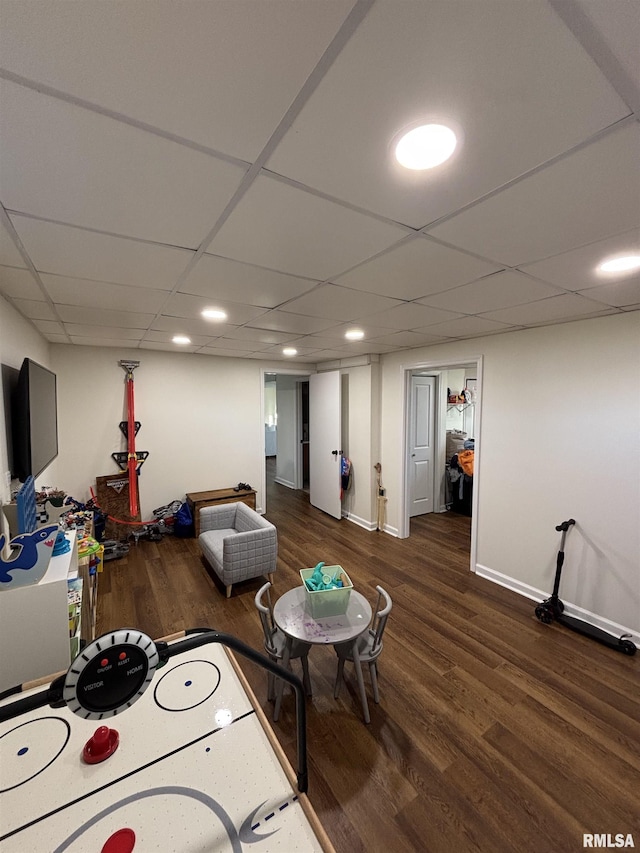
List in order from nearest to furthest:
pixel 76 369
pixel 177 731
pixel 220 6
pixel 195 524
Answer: pixel 220 6 < pixel 177 731 < pixel 76 369 < pixel 195 524

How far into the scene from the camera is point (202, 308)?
2395 mm

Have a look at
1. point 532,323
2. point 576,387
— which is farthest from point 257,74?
point 576,387

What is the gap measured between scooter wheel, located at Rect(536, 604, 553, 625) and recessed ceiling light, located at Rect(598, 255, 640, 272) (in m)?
2.55

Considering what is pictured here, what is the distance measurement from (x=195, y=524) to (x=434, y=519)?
11.3 feet

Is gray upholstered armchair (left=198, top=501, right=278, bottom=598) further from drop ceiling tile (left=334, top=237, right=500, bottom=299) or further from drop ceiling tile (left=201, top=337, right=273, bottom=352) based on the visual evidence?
drop ceiling tile (left=334, top=237, right=500, bottom=299)

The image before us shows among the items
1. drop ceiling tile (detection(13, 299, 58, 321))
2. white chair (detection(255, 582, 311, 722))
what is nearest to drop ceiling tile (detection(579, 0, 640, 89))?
white chair (detection(255, 582, 311, 722))

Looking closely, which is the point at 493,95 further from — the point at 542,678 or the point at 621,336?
the point at 542,678

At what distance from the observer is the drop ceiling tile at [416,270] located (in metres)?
1.48

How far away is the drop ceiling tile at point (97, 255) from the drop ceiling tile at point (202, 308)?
27 cm

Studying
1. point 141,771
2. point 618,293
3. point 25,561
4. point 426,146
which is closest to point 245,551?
point 25,561

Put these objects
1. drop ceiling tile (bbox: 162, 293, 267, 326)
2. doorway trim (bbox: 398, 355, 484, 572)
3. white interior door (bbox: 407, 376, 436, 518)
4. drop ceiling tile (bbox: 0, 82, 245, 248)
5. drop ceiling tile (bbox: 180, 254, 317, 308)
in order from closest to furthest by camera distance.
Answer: drop ceiling tile (bbox: 0, 82, 245, 248), drop ceiling tile (bbox: 180, 254, 317, 308), drop ceiling tile (bbox: 162, 293, 267, 326), doorway trim (bbox: 398, 355, 484, 572), white interior door (bbox: 407, 376, 436, 518)

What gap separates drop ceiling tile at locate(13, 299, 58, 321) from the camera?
2.26m

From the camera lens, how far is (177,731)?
1.02m

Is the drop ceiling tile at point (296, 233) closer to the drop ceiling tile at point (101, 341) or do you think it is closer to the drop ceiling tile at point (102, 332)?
the drop ceiling tile at point (102, 332)
